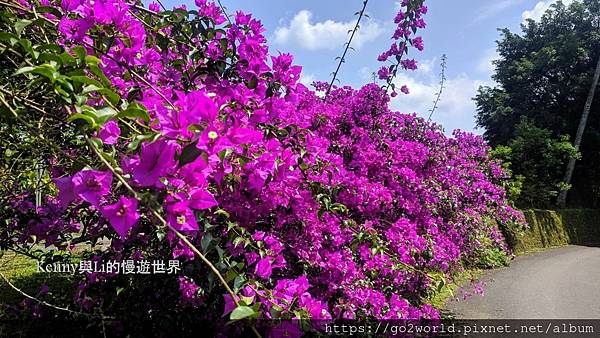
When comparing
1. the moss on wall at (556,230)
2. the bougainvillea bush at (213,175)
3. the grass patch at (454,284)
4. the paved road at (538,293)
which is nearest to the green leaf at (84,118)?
the bougainvillea bush at (213,175)

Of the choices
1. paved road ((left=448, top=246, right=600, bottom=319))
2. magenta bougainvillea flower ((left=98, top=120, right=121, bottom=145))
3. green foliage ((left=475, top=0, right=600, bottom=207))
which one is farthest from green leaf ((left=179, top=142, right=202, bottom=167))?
green foliage ((left=475, top=0, right=600, bottom=207))

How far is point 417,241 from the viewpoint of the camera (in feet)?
11.0

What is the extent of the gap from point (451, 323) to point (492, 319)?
58 cm

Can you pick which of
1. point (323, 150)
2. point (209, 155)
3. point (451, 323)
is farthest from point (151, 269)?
point (451, 323)

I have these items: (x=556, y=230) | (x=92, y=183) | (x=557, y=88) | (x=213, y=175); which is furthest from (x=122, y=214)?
(x=557, y=88)

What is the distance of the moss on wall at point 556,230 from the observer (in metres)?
11.1

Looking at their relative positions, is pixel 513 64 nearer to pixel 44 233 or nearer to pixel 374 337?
pixel 374 337

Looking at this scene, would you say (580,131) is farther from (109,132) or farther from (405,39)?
(109,132)

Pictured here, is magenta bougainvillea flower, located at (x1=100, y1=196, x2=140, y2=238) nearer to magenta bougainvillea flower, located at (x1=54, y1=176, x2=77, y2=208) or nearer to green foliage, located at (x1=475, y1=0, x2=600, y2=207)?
magenta bougainvillea flower, located at (x1=54, y1=176, x2=77, y2=208)

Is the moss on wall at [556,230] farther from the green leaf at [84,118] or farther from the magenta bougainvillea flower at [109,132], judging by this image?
the green leaf at [84,118]

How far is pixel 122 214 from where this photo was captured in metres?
0.73

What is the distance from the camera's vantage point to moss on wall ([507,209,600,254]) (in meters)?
11.1

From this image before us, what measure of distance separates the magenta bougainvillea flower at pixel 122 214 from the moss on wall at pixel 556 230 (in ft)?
34.6

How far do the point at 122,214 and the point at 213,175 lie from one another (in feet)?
1.03
